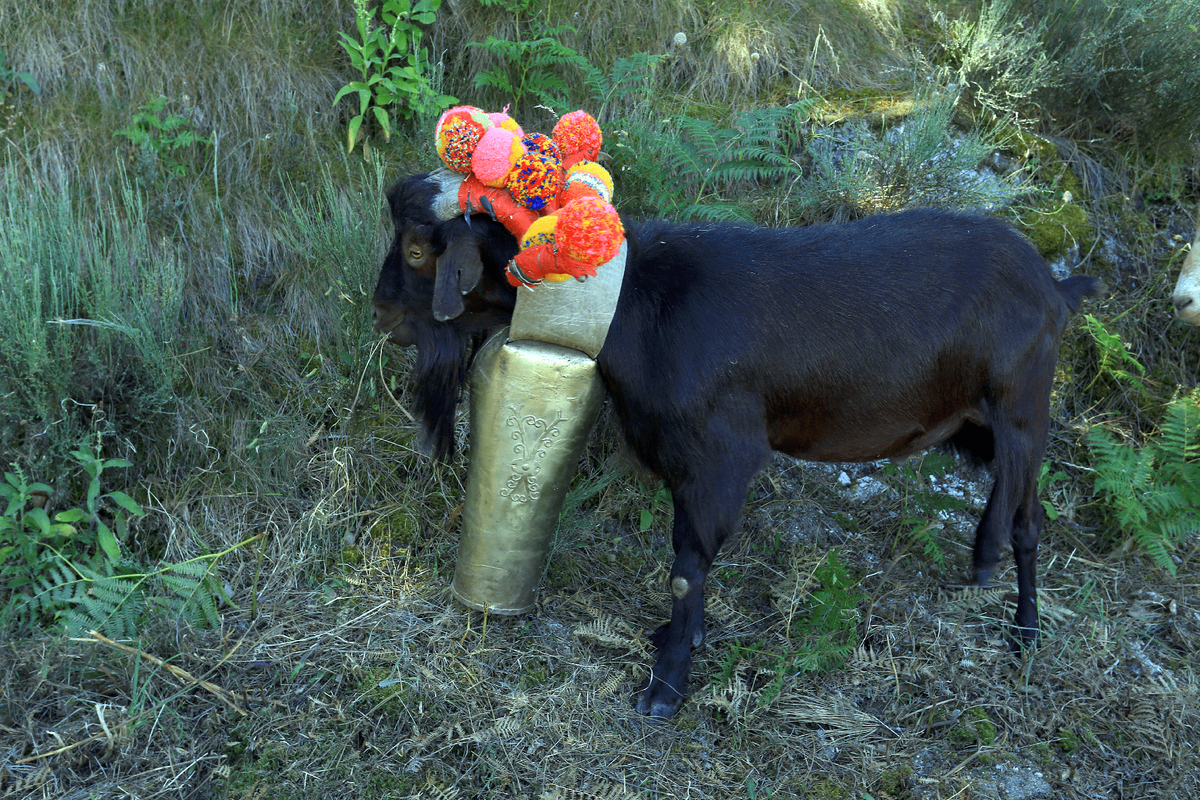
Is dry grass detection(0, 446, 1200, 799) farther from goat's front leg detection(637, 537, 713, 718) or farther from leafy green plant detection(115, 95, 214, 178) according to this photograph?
leafy green plant detection(115, 95, 214, 178)

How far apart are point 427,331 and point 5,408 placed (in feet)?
5.22

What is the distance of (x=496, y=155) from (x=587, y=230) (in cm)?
38

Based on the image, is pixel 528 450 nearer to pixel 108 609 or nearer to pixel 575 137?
pixel 575 137

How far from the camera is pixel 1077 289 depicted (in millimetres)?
2963

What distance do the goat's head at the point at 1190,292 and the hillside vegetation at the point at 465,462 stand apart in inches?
14.1

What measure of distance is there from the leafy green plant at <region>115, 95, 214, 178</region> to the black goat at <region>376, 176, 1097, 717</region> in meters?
1.70

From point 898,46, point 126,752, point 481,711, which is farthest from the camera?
point 898,46

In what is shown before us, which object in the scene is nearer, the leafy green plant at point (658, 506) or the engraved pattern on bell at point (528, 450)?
the engraved pattern on bell at point (528, 450)

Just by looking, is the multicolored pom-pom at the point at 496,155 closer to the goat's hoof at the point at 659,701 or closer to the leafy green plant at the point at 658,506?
the leafy green plant at the point at 658,506

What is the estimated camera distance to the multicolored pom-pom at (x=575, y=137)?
2596mm

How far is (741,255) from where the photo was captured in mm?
2723

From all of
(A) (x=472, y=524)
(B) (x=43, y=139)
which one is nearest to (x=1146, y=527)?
(A) (x=472, y=524)

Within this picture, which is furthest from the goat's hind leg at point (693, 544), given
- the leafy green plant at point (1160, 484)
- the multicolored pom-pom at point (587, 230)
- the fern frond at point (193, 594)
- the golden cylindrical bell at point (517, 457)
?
the leafy green plant at point (1160, 484)

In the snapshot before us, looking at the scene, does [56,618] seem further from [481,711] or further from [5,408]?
[481,711]
